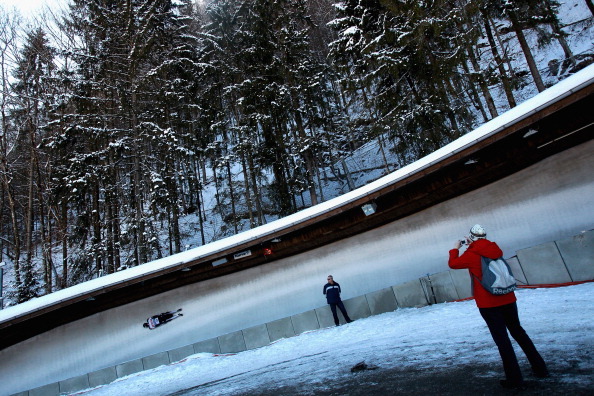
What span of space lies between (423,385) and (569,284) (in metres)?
5.32

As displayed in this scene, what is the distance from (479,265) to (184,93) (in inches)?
609

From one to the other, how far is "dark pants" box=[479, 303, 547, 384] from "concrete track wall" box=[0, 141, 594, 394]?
5.36 metres

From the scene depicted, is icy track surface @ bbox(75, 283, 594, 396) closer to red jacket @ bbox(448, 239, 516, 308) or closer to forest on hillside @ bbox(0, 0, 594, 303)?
red jacket @ bbox(448, 239, 516, 308)

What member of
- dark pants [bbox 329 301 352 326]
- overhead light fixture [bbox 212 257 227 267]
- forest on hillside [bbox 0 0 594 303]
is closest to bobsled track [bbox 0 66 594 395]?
overhead light fixture [bbox 212 257 227 267]

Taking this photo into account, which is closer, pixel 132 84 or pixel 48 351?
pixel 48 351

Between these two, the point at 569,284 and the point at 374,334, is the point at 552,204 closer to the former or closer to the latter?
the point at 569,284

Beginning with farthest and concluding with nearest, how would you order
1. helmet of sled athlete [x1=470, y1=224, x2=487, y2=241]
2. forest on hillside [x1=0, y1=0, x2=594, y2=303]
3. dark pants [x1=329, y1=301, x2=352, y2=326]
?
forest on hillside [x1=0, y1=0, x2=594, y2=303]
dark pants [x1=329, y1=301, x2=352, y2=326]
helmet of sled athlete [x1=470, y1=224, x2=487, y2=241]

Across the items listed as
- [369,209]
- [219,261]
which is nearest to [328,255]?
[369,209]

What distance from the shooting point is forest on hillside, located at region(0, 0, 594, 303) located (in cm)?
1338

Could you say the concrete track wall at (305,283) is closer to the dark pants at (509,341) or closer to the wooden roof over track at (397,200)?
the wooden roof over track at (397,200)

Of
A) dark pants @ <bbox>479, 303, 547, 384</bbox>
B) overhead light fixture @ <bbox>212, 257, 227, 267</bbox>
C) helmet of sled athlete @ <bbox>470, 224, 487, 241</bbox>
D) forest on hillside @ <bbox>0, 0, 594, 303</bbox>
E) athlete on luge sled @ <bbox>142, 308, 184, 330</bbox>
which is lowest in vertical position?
dark pants @ <bbox>479, 303, 547, 384</bbox>

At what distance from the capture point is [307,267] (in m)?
10.4

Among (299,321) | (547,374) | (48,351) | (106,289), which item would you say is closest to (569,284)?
(547,374)

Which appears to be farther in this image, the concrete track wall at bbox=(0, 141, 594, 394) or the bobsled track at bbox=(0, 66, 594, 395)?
the concrete track wall at bbox=(0, 141, 594, 394)
